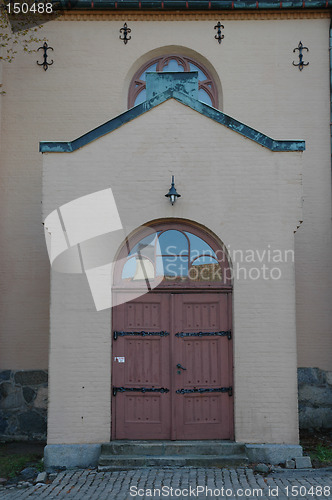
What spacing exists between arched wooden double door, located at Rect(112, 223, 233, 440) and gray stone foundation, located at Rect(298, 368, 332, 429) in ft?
7.32

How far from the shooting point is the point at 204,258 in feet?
26.2

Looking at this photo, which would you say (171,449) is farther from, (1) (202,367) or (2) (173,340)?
(2) (173,340)

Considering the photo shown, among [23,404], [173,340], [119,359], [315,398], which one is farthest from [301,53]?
[23,404]

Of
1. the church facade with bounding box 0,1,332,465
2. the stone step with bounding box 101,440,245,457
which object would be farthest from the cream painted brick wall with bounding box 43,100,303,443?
the stone step with bounding box 101,440,245,457

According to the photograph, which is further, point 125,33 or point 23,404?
point 125,33

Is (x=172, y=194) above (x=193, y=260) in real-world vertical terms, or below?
above

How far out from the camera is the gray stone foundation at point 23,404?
30.5ft

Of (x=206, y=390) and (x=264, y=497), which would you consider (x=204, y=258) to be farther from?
(x=264, y=497)

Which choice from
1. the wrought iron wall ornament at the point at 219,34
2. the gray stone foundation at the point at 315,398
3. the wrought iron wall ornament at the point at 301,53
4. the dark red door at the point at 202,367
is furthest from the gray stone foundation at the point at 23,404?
the wrought iron wall ornament at the point at 301,53

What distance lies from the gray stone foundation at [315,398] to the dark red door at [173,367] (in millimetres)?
2232

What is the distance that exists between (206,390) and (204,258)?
193cm

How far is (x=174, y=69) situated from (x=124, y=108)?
1.35m

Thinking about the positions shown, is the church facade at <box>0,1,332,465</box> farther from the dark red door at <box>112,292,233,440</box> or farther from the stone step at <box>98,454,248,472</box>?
the stone step at <box>98,454,248,472</box>

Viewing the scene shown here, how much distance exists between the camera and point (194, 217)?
25.7 feet
